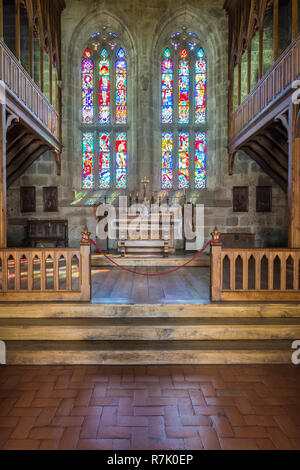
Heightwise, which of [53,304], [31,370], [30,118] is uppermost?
[30,118]

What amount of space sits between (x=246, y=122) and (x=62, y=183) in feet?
19.5

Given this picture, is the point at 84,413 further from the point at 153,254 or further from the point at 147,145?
the point at 147,145

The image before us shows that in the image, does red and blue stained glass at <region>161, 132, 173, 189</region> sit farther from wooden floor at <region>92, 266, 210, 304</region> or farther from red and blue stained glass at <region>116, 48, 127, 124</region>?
wooden floor at <region>92, 266, 210, 304</region>

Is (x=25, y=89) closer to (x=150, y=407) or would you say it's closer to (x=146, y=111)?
(x=146, y=111)

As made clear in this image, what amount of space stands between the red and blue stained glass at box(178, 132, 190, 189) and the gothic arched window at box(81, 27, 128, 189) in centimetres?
186

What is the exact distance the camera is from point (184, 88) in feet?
35.9

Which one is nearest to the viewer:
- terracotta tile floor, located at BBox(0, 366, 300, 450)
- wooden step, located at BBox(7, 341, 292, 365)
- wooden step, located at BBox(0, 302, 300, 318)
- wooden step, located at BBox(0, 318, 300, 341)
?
terracotta tile floor, located at BBox(0, 366, 300, 450)

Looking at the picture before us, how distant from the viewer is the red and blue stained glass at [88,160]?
10945 millimetres

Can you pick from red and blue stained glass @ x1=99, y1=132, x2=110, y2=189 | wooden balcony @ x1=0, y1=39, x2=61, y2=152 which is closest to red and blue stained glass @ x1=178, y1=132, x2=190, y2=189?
red and blue stained glass @ x1=99, y1=132, x2=110, y2=189

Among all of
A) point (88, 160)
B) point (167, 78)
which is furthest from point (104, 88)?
point (88, 160)

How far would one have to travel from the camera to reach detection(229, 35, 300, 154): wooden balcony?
6051 mm

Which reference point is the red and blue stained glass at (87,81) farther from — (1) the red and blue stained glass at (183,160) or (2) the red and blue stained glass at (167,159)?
(1) the red and blue stained glass at (183,160)

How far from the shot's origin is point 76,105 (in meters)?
10.7

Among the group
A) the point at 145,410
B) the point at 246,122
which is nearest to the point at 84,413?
the point at 145,410
